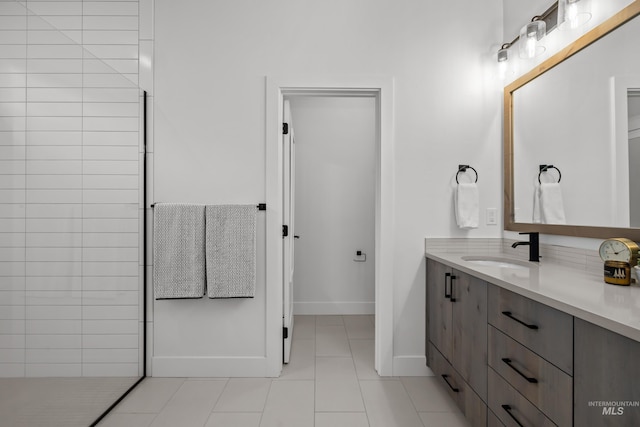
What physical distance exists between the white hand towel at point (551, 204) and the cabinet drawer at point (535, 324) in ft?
2.30

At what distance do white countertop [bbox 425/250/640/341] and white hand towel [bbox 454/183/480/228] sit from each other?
1.69 ft

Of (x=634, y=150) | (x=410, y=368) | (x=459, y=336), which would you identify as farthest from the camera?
(x=410, y=368)

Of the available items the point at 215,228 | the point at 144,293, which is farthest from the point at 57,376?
the point at 215,228

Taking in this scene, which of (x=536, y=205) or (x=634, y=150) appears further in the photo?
(x=536, y=205)

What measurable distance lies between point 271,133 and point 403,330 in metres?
1.59

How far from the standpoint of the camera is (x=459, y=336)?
1.70 meters

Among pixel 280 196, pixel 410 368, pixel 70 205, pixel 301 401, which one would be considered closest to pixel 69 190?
pixel 70 205

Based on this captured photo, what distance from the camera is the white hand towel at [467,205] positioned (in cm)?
214

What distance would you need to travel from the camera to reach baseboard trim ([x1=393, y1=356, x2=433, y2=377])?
2.19 metres

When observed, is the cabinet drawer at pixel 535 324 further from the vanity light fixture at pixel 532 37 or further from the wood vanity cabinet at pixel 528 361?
the vanity light fixture at pixel 532 37

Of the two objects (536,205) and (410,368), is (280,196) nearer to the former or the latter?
(410,368)

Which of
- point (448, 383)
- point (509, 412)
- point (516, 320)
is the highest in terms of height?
point (516, 320)

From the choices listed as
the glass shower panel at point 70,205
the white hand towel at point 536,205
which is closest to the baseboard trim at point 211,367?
the glass shower panel at point 70,205

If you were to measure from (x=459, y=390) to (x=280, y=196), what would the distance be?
4.96 ft
